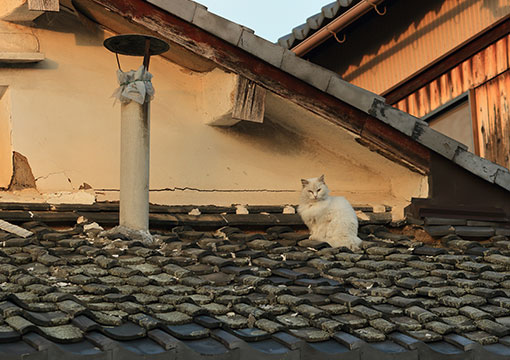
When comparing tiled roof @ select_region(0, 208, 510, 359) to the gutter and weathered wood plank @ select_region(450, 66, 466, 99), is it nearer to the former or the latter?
weathered wood plank @ select_region(450, 66, 466, 99)

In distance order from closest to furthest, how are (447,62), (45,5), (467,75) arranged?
(45,5), (467,75), (447,62)

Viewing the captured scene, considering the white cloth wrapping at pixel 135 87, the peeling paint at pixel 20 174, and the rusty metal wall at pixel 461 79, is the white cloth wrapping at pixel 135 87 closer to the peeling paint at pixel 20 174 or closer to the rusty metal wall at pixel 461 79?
the peeling paint at pixel 20 174

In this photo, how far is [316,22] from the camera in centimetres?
1073

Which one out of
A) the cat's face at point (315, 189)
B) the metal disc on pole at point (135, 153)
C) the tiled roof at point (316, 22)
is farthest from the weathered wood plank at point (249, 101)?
the tiled roof at point (316, 22)

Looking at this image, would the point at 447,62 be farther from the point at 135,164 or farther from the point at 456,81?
the point at 135,164

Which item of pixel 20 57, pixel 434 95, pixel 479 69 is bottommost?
pixel 20 57

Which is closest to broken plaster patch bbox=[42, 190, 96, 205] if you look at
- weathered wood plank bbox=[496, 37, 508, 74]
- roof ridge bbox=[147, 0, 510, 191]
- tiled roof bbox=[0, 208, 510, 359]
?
tiled roof bbox=[0, 208, 510, 359]

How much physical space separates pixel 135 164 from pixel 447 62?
18.3ft

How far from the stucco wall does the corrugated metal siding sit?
10.0 feet

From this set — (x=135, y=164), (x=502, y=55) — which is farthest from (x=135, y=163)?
(x=502, y=55)

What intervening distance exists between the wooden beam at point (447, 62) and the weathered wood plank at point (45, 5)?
5.59m

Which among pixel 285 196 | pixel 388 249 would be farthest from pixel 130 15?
pixel 388 249

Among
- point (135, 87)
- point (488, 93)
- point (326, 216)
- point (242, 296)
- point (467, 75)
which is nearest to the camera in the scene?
point (242, 296)

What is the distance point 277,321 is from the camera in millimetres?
5152
